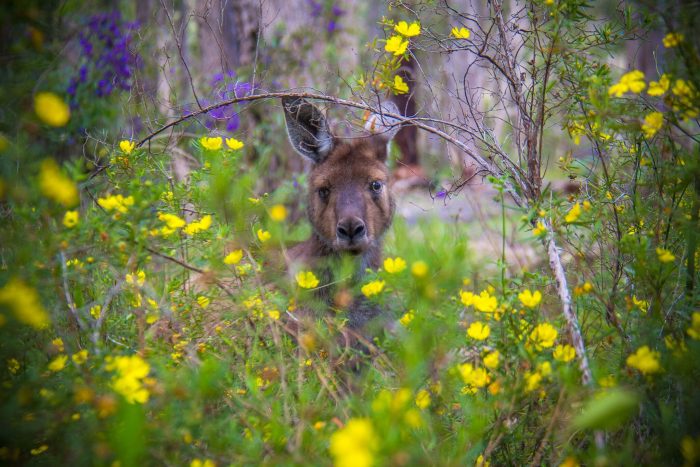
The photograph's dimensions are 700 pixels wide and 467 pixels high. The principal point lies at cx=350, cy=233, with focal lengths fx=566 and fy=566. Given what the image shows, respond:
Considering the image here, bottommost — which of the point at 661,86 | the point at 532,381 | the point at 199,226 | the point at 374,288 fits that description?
the point at 532,381

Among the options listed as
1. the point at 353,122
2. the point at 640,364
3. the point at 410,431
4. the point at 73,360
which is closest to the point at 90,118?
the point at 353,122

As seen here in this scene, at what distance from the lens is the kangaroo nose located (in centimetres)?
430

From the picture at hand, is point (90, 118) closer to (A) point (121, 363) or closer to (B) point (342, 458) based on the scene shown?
(A) point (121, 363)

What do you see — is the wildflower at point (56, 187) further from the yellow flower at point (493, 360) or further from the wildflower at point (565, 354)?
the wildflower at point (565, 354)

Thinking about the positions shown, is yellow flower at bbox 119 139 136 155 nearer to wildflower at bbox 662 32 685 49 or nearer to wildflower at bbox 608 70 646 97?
wildflower at bbox 608 70 646 97

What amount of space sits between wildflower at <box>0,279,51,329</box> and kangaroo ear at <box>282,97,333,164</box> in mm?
2521

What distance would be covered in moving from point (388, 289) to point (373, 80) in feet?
4.71

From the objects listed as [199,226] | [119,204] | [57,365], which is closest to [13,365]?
[57,365]

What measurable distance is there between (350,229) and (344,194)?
481mm

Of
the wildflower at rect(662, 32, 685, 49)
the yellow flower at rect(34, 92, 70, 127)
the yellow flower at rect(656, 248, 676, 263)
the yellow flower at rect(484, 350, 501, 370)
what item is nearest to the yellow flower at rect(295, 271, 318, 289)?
the yellow flower at rect(484, 350, 501, 370)

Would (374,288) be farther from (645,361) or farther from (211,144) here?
(211,144)

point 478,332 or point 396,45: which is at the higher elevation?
point 396,45

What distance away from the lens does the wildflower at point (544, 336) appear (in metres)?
2.32

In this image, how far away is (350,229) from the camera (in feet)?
14.1
